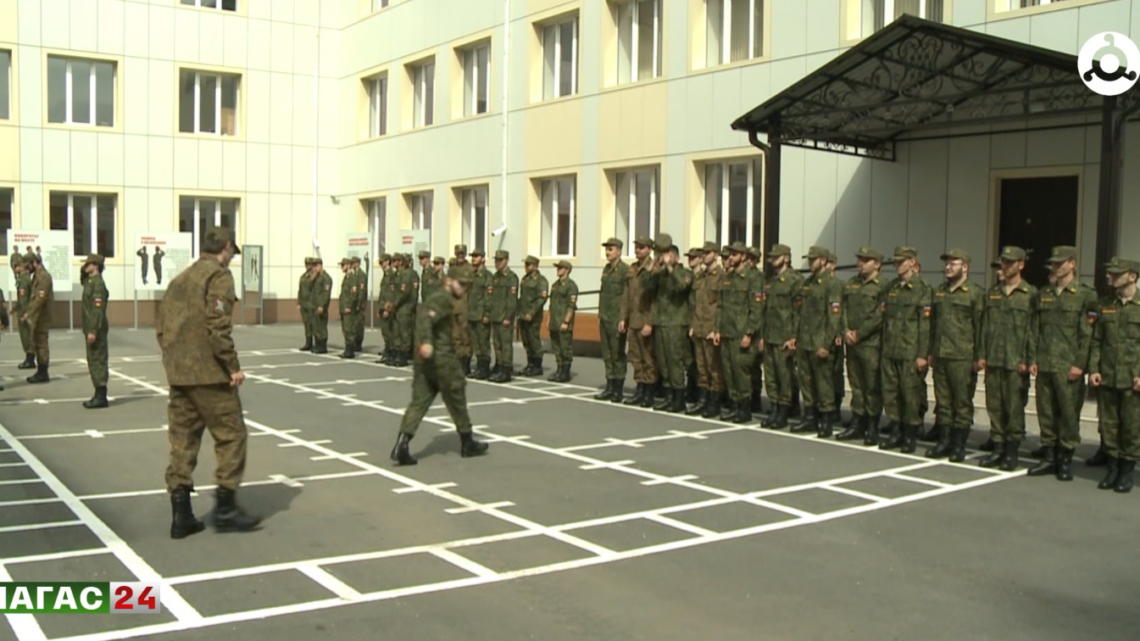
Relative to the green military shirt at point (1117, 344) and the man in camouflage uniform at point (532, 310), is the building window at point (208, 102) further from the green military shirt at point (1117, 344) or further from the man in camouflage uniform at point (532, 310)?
the green military shirt at point (1117, 344)

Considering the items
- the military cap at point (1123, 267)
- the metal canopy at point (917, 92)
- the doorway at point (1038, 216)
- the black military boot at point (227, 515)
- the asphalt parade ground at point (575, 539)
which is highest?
the metal canopy at point (917, 92)

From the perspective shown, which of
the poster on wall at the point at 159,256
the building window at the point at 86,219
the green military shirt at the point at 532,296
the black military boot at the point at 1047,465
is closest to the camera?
the black military boot at the point at 1047,465

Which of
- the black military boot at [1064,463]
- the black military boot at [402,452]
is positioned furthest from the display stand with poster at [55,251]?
the black military boot at [1064,463]

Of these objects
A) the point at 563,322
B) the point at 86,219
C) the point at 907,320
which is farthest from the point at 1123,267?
the point at 86,219

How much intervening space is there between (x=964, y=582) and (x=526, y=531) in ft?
9.18

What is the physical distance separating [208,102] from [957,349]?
24.4m

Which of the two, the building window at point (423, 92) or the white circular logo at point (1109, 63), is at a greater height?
the building window at point (423, 92)

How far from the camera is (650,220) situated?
20172 mm

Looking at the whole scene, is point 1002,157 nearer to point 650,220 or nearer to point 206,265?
point 650,220

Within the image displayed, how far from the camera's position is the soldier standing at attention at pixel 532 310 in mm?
17281

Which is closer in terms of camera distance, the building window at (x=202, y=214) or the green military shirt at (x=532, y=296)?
the green military shirt at (x=532, y=296)

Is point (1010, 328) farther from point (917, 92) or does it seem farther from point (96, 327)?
point (96, 327)

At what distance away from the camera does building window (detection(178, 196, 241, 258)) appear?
2892cm

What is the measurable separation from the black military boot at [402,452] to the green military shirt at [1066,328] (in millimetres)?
5641
